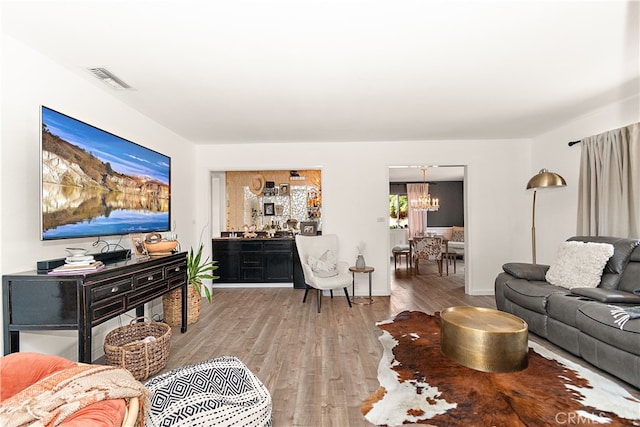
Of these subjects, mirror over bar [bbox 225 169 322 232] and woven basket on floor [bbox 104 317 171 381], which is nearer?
woven basket on floor [bbox 104 317 171 381]

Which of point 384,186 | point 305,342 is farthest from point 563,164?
point 305,342

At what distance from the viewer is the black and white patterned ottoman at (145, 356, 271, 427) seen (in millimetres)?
1589

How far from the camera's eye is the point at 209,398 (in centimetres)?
171

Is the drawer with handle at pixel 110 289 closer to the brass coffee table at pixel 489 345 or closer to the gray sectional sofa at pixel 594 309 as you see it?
the brass coffee table at pixel 489 345

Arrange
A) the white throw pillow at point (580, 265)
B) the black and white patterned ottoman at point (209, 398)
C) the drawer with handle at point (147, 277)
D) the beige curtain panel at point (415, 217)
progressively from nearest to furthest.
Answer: the black and white patterned ottoman at point (209, 398) → the drawer with handle at point (147, 277) → the white throw pillow at point (580, 265) → the beige curtain panel at point (415, 217)

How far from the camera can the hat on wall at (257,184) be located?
6.70 metres

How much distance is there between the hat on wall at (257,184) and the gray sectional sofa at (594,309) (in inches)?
190

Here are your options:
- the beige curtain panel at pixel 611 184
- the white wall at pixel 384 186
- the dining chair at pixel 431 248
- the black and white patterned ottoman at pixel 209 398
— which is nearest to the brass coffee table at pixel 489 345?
the black and white patterned ottoman at pixel 209 398

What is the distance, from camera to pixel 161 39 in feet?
6.88

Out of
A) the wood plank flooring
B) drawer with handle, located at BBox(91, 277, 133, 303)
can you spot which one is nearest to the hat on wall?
the wood plank flooring

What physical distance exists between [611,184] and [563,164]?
94 cm

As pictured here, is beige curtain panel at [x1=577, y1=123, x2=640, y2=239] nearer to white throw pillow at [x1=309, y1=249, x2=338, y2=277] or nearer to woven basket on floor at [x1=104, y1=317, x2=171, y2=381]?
white throw pillow at [x1=309, y1=249, x2=338, y2=277]

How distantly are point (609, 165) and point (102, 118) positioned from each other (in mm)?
5332
